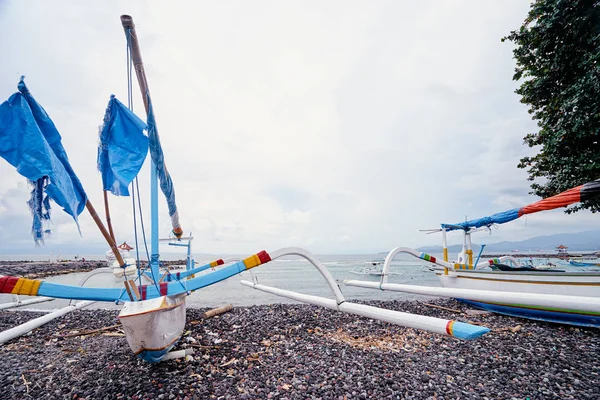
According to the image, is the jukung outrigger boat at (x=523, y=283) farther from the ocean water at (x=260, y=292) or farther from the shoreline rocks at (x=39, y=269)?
the shoreline rocks at (x=39, y=269)

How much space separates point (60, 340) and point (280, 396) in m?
6.20

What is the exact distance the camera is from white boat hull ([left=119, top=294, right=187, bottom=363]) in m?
3.80

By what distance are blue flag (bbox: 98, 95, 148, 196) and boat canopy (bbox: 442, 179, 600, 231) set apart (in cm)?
818

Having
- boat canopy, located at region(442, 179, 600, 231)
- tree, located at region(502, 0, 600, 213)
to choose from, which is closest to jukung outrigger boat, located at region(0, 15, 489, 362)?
boat canopy, located at region(442, 179, 600, 231)

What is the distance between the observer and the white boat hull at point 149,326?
12.5 ft

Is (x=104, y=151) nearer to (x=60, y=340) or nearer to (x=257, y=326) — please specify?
(x=257, y=326)

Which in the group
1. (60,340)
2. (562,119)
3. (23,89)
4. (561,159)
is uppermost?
(562,119)

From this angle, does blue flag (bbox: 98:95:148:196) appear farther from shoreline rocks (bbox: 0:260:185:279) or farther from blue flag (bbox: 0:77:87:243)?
shoreline rocks (bbox: 0:260:185:279)

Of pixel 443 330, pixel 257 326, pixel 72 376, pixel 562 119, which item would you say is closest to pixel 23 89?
pixel 72 376

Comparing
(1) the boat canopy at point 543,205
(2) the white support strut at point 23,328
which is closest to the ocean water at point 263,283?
(2) the white support strut at point 23,328

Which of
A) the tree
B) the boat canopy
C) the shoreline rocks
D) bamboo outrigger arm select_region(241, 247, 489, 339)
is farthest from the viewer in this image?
the shoreline rocks

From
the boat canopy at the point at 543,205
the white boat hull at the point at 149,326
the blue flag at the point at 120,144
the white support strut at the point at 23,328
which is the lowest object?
the white support strut at the point at 23,328

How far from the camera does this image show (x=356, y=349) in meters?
5.43

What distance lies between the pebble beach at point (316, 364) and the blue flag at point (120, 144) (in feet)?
9.66
